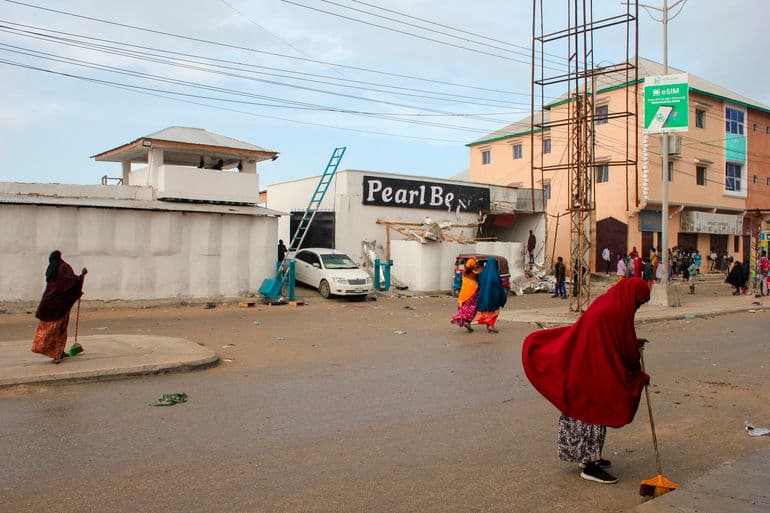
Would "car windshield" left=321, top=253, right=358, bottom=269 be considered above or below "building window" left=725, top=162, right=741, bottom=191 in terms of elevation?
below

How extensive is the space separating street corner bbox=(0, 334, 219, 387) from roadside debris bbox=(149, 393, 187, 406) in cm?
155

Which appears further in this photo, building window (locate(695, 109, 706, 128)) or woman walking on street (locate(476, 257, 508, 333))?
building window (locate(695, 109, 706, 128))

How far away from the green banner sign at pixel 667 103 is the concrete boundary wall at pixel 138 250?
12817mm

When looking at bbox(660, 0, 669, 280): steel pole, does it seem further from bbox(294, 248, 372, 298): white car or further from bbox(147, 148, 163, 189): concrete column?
bbox(147, 148, 163, 189): concrete column

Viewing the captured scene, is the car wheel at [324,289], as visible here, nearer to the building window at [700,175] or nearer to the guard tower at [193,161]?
the guard tower at [193,161]

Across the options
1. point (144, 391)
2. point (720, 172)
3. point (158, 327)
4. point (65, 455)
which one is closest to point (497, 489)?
point (65, 455)

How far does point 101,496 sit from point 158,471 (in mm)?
602

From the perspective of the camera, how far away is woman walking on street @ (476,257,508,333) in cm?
1444

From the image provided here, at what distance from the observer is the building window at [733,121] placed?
1658 inches

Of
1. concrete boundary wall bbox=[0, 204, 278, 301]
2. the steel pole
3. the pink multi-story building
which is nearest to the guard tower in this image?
concrete boundary wall bbox=[0, 204, 278, 301]

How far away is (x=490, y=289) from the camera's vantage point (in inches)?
569

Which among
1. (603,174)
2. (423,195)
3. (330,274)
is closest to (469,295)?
(330,274)

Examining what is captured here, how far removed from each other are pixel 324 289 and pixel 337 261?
1.40 m

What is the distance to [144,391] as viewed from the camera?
327 inches
